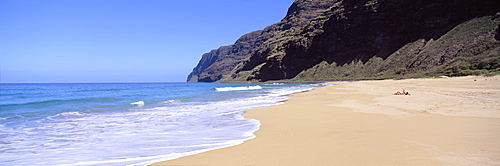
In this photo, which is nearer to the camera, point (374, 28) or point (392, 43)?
point (392, 43)

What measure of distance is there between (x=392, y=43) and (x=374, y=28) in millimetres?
9939

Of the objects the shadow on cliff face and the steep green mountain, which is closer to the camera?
the steep green mountain

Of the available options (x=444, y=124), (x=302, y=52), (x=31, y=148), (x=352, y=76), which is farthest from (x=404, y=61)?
(x=31, y=148)

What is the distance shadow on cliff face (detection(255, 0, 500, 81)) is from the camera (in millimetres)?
78125

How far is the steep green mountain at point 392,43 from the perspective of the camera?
58719 mm

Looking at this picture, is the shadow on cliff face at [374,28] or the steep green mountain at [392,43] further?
the shadow on cliff face at [374,28]

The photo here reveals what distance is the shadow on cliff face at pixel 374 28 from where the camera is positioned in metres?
78.1

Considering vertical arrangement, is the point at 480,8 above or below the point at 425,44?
above

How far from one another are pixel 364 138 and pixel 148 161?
379 centimetres

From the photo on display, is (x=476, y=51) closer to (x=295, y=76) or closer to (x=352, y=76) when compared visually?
(x=352, y=76)

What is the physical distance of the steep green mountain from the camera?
58.7m

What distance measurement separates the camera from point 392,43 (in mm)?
93062

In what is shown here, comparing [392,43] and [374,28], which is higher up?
[374,28]

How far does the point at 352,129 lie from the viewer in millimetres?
6277
